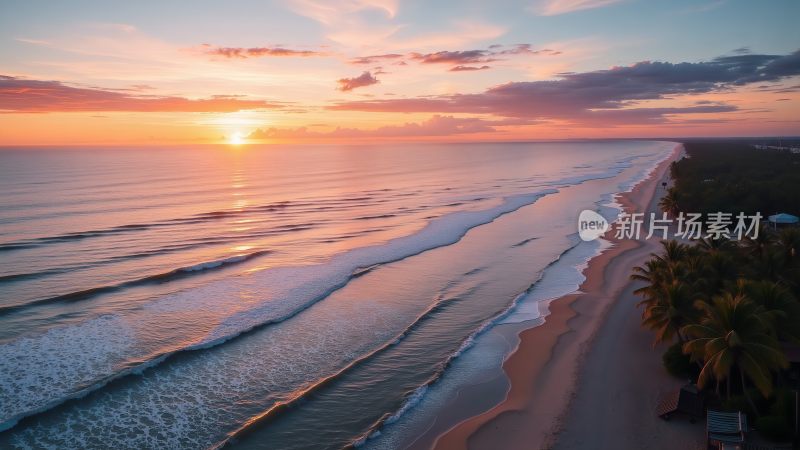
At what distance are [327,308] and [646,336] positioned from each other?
57.4 feet

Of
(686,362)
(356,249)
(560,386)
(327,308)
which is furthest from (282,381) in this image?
(356,249)

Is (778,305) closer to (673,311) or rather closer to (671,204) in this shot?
(673,311)

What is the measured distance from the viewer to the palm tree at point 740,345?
16922mm

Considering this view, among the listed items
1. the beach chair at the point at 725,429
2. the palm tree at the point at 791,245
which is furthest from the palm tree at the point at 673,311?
the palm tree at the point at 791,245

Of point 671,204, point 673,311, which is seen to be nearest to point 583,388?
point 673,311

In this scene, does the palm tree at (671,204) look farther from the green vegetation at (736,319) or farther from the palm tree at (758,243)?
the palm tree at (758,243)

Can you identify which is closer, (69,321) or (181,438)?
(181,438)

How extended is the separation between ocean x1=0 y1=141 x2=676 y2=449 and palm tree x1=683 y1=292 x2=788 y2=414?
8.94 m

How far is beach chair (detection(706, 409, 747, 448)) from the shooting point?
630 inches

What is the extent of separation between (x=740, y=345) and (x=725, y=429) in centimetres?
280

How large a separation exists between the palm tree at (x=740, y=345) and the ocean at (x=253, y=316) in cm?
894

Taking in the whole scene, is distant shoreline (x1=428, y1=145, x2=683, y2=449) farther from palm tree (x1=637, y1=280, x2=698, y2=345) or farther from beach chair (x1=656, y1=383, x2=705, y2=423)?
palm tree (x1=637, y1=280, x2=698, y2=345)

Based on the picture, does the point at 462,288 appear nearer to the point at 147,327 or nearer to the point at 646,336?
the point at 646,336

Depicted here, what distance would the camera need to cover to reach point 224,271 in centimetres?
3856
